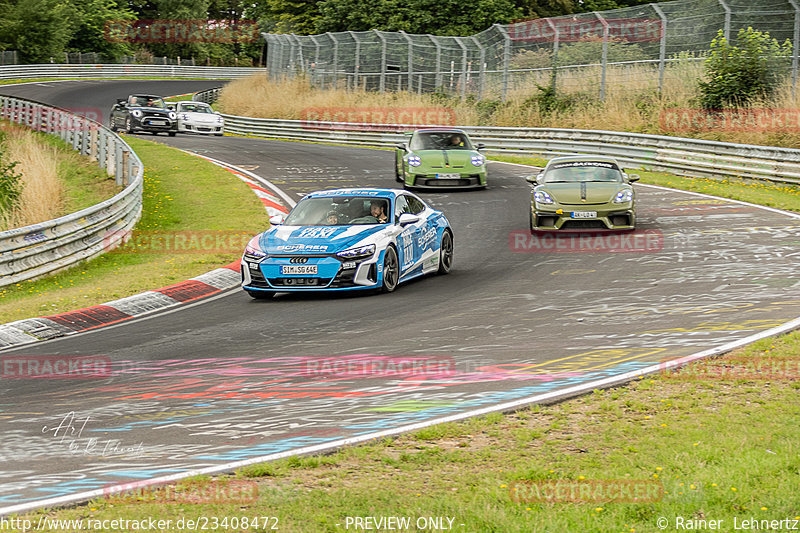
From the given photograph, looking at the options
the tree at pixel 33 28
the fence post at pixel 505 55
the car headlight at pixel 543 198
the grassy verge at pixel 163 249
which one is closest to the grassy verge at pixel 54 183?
the grassy verge at pixel 163 249

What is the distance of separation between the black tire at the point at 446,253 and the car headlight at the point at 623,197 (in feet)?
12.2

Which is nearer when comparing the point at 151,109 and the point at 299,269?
the point at 299,269

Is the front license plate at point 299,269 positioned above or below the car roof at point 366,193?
below

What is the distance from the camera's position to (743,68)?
28.1 m

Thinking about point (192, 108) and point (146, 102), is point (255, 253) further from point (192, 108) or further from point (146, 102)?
point (192, 108)

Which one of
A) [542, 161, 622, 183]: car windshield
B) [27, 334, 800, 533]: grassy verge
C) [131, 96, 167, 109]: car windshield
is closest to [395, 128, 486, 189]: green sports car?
A: [542, 161, 622, 183]: car windshield

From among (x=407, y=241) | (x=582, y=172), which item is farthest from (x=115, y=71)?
(x=407, y=241)

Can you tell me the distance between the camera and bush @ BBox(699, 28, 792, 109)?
27.3 meters

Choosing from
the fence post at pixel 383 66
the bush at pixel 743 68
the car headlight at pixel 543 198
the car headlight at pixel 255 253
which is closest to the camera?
the car headlight at pixel 255 253

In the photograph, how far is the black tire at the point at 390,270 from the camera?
42.5 feet

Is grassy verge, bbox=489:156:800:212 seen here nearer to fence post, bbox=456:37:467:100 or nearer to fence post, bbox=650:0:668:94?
fence post, bbox=650:0:668:94

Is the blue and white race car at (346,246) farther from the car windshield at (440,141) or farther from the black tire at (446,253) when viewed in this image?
the car windshield at (440,141)

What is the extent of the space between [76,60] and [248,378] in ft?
247

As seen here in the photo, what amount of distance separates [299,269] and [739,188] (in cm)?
1420
